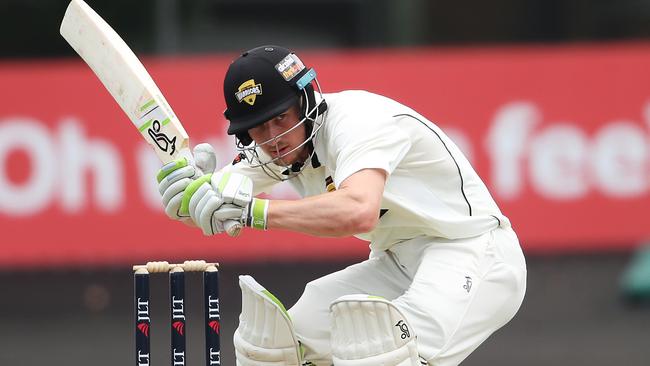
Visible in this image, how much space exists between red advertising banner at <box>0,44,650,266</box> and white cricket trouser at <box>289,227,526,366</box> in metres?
3.23

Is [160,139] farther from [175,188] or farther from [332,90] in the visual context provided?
[332,90]

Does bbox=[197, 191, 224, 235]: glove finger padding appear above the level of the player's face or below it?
below

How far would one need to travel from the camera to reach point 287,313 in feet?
13.3

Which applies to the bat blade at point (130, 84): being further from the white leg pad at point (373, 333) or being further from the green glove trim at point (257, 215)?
the white leg pad at point (373, 333)

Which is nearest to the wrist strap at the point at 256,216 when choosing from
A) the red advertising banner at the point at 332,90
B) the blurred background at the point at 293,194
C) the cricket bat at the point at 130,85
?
the cricket bat at the point at 130,85

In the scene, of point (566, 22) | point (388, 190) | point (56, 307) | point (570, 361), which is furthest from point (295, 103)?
point (566, 22)

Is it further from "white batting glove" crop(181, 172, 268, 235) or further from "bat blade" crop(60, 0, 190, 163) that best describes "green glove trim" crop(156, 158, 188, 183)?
"bat blade" crop(60, 0, 190, 163)

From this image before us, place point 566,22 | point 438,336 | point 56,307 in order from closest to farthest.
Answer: point 438,336 → point 56,307 → point 566,22

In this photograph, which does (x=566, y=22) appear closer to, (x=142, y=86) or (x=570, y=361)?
(x=570, y=361)

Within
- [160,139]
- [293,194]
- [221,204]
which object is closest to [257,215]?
[221,204]

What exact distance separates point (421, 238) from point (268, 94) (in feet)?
2.40

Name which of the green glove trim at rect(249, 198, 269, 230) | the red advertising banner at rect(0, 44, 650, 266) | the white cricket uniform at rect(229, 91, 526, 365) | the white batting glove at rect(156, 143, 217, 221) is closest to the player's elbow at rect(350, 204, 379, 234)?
the white cricket uniform at rect(229, 91, 526, 365)

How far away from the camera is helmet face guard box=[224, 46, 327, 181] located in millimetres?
3734

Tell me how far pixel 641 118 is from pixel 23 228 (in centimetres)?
377
